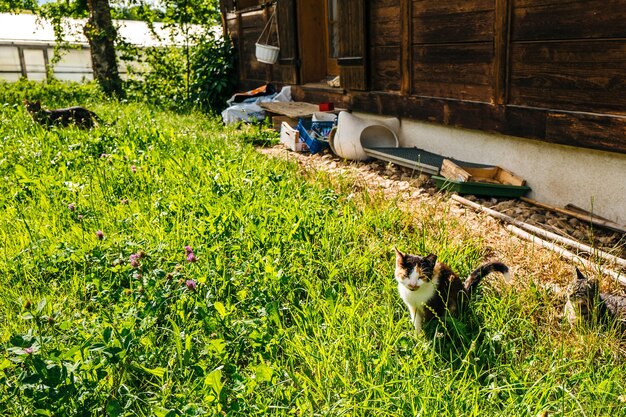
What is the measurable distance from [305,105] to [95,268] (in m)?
6.21

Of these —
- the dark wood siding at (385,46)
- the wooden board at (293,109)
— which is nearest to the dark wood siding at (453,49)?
the dark wood siding at (385,46)

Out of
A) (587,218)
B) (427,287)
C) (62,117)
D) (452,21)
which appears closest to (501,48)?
(452,21)

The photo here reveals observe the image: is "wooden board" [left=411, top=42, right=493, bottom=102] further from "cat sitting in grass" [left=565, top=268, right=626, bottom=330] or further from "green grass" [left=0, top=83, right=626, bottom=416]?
"cat sitting in grass" [left=565, top=268, right=626, bottom=330]

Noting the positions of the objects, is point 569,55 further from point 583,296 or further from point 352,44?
point 352,44

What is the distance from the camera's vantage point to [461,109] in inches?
237

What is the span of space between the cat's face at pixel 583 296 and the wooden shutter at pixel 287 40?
24.2 feet

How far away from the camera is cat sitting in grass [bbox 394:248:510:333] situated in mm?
2641

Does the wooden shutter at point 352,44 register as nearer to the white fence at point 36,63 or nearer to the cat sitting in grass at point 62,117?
the cat sitting in grass at point 62,117

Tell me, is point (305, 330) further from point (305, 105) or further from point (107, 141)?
point (305, 105)

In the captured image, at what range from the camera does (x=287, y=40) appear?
31.9ft

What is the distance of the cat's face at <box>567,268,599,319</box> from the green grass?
0.34 feet

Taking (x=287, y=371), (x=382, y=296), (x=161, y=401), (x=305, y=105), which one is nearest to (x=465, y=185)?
(x=382, y=296)

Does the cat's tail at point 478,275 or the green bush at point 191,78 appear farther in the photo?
the green bush at point 191,78

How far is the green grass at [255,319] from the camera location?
2232 mm
